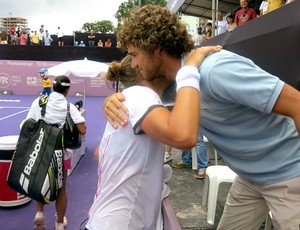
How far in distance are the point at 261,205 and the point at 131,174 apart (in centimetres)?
112

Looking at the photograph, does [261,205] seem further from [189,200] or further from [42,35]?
[42,35]

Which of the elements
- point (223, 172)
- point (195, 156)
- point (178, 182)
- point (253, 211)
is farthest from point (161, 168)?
point (195, 156)

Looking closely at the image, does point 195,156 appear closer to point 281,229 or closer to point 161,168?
point 281,229

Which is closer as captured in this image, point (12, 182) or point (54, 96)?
point (12, 182)

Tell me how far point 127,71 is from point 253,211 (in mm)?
1226

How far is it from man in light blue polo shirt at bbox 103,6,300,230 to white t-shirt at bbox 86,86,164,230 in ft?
0.23

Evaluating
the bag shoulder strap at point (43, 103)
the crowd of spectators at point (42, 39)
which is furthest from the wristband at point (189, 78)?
the crowd of spectators at point (42, 39)

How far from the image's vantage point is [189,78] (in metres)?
1.20

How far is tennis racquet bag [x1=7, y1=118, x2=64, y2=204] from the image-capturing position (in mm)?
2695

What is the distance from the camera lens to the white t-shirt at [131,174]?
1.16m

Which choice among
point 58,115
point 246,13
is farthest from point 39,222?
point 246,13

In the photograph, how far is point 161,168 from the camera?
1.24 m

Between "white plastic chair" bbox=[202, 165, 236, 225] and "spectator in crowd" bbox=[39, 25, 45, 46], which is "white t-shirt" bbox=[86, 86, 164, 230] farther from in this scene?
"spectator in crowd" bbox=[39, 25, 45, 46]

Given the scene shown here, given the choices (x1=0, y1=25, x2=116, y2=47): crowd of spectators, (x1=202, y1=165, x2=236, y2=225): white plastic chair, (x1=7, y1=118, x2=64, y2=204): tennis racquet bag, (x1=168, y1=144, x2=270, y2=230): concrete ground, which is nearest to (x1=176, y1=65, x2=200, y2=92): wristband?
(x1=7, y1=118, x2=64, y2=204): tennis racquet bag
